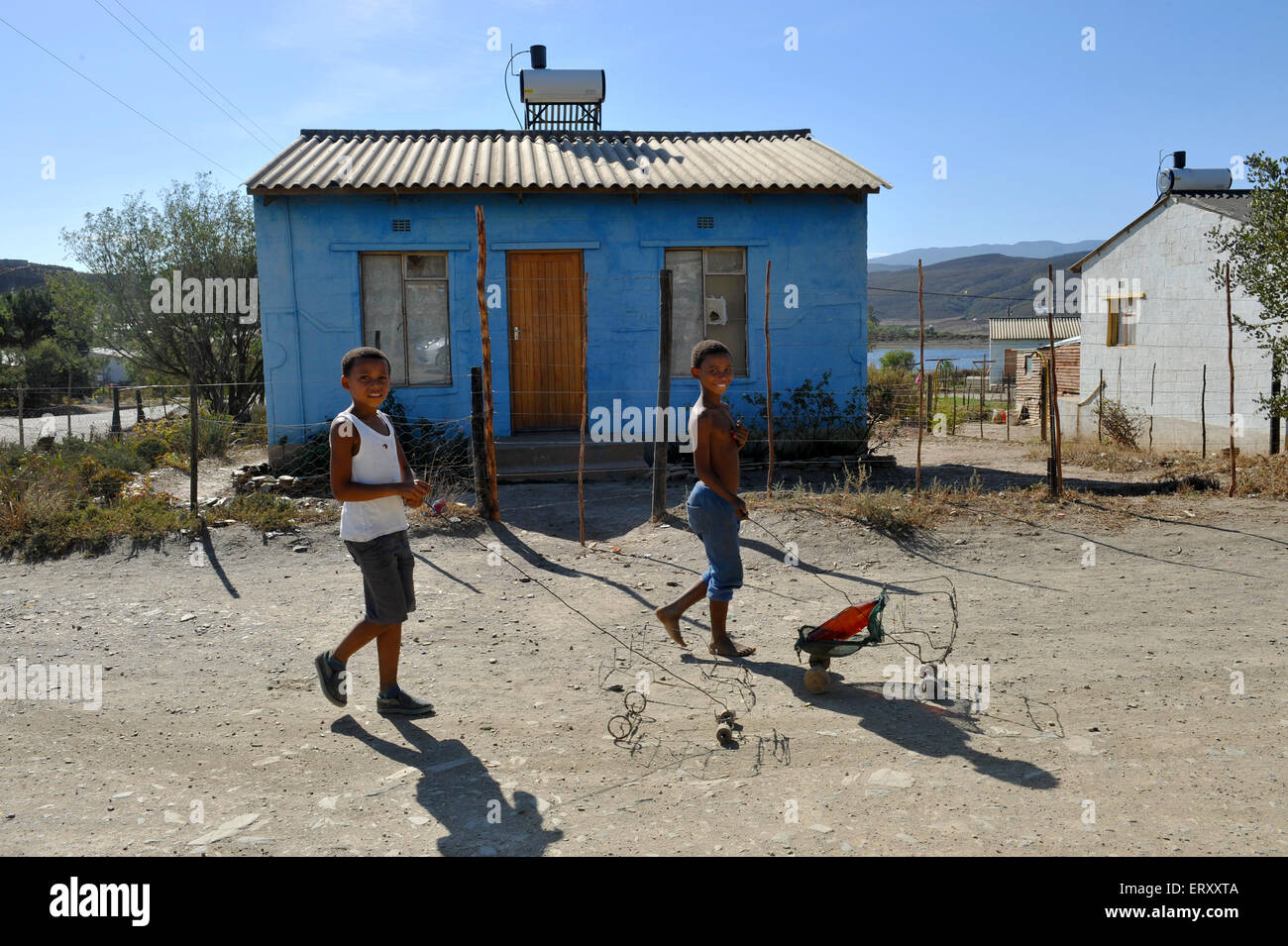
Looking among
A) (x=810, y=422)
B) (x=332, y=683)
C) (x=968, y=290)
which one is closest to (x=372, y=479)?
(x=332, y=683)

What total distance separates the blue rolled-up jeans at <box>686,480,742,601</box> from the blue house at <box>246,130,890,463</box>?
6.86m

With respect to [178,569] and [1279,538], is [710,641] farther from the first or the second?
[1279,538]

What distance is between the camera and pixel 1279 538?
7.41m

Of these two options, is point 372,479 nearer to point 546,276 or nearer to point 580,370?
point 580,370

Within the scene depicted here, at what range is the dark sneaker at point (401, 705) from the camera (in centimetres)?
433

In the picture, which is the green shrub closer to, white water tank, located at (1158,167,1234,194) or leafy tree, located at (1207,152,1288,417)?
leafy tree, located at (1207,152,1288,417)

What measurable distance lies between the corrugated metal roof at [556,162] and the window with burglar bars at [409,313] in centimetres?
99

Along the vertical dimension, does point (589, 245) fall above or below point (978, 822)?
above

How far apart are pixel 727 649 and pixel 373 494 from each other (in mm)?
2135

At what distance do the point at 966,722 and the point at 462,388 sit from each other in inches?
351

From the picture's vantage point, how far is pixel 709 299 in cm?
1223

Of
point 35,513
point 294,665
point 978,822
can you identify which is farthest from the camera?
point 35,513
